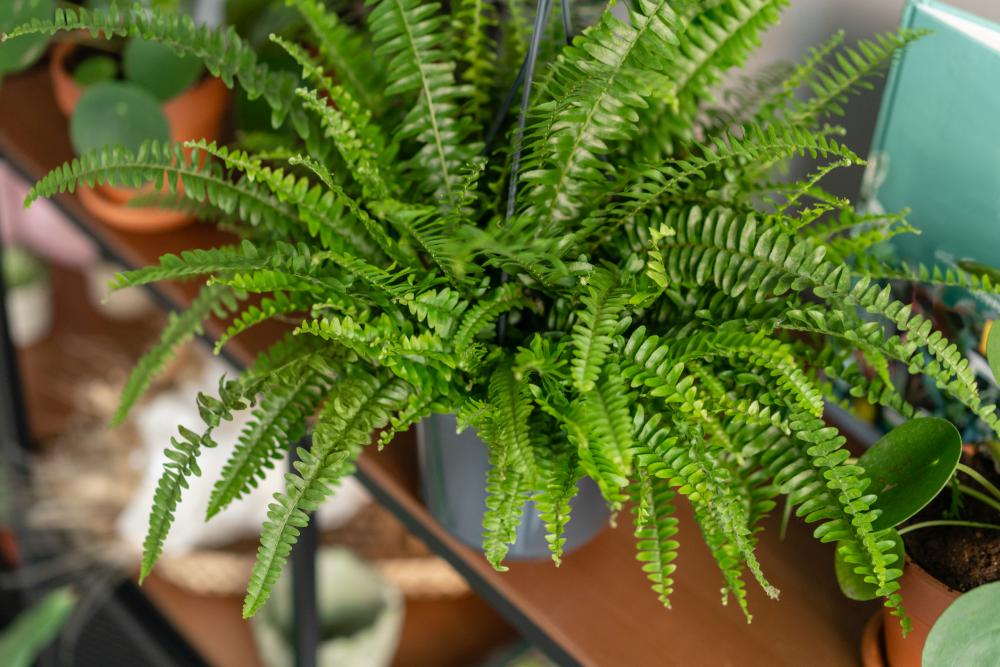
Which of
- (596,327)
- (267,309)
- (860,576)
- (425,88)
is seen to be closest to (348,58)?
(425,88)

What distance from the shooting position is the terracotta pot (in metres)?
0.67

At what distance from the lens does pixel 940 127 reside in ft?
2.66

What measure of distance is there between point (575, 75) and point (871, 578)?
15.4 inches

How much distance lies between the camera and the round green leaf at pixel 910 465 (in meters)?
0.65

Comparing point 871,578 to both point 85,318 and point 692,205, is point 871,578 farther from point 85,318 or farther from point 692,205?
point 85,318

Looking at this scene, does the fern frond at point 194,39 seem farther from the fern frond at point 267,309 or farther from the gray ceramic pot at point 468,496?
the gray ceramic pot at point 468,496

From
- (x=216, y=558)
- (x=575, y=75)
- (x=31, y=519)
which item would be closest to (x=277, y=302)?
(x=575, y=75)

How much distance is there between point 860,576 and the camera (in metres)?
0.71

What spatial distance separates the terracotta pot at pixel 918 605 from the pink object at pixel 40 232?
60.5 inches

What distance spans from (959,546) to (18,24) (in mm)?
1017

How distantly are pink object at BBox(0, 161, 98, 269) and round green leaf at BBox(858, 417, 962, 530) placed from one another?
151 centimetres

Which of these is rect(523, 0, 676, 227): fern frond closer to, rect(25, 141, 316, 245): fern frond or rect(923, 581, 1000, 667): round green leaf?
rect(25, 141, 316, 245): fern frond

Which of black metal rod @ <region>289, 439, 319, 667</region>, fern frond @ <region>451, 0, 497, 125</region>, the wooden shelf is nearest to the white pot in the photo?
black metal rod @ <region>289, 439, 319, 667</region>

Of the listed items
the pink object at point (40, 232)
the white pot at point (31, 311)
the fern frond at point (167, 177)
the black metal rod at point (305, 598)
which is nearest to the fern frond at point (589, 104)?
the fern frond at point (167, 177)
